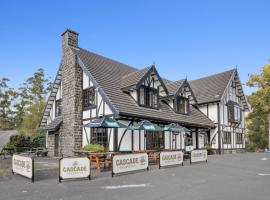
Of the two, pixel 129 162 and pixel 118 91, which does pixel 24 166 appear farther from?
pixel 118 91

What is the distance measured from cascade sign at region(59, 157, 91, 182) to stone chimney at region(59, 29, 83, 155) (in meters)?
8.85

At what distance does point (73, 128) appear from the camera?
19812 millimetres

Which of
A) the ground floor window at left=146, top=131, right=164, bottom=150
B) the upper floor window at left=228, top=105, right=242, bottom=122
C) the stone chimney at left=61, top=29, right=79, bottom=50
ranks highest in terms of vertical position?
the stone chimney at left=61, top=29, right=79, bottom=50

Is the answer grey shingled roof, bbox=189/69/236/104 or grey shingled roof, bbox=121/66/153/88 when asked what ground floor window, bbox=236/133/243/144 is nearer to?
grey shingled roof, bbox=189/69/236/104

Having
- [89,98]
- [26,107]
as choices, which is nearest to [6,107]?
[26,107]

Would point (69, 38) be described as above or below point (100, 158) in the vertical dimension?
above

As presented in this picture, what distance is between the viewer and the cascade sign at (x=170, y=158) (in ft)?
48.1

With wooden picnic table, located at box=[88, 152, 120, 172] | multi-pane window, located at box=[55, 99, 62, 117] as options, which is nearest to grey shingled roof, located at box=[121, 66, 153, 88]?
multi-pane window, located at box=[55, 99, 62, 117]

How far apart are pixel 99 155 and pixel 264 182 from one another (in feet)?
25.0

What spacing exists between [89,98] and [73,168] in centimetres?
991

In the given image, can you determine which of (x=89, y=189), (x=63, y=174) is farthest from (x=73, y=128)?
(x=89, y=189)

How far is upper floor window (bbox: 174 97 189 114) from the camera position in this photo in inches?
940

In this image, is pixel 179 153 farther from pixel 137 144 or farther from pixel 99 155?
pixel 99 155

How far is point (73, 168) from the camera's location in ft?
35.0
